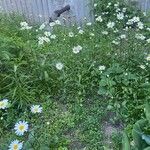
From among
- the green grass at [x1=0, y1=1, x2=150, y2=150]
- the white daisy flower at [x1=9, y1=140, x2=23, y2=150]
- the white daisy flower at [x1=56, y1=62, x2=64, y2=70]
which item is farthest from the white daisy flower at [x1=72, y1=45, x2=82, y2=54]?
the white daisy flower at [x1=9, y1=140, x2=23, y2=150]

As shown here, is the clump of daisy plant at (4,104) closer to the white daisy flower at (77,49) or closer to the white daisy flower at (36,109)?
the white daisy flower at (36,109)

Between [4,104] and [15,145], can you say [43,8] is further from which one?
[15,145]

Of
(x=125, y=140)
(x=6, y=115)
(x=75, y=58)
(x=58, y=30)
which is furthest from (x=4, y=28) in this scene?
(x=125, y=140)

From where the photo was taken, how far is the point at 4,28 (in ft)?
17.8

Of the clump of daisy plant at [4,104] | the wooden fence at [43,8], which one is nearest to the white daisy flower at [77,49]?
the clump of daisy plant at [4,104]

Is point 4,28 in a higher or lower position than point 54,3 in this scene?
higher

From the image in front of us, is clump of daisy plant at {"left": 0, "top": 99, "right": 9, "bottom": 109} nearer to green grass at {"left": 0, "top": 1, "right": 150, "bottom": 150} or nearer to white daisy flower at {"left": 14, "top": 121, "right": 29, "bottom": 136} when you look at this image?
green grass at {"left": 0, "top": 1, "right": 150, "bottom": 150}

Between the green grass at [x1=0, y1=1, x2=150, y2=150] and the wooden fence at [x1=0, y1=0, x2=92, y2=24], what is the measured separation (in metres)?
3.27

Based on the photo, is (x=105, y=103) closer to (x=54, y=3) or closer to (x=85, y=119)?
(x=85, y=119)

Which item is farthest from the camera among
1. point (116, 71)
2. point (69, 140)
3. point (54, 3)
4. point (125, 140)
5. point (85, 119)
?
point (54, 3)

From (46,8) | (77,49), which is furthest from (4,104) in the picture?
(46,8)

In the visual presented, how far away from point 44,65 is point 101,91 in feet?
2.26

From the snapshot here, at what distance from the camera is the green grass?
3457 millimetres

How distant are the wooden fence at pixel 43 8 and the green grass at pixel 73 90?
Answer: 3265 millimetres
